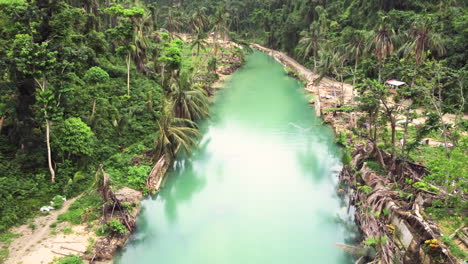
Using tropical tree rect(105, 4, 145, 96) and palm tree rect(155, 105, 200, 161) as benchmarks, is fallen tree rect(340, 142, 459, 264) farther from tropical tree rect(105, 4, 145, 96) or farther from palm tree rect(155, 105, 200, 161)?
tropical tree rect(105, 4, 145, 96)

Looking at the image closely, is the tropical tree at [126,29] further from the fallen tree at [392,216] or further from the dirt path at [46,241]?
the fallen tree at [392,216]

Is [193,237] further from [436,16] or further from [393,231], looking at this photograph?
[436,16]

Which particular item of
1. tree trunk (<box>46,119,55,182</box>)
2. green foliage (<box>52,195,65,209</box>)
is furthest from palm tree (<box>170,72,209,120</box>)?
green foliage (<box>52,195,65,209</box>)

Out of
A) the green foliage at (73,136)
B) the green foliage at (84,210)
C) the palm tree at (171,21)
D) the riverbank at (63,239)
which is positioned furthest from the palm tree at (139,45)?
the palm tree at (171,21)

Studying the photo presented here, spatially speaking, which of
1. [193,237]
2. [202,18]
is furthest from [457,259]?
[202,18]

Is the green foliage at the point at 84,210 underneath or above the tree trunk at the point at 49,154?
underneath

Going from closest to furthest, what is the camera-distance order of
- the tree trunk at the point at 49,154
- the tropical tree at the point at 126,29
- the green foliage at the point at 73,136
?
the tree trunk at the point at 49,154 → the green foliage at the point at 73,136 → the tropical tree at the point at 126,29

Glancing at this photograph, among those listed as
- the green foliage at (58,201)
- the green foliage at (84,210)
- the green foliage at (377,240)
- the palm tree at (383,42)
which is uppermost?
the palm tree at (383,42)
